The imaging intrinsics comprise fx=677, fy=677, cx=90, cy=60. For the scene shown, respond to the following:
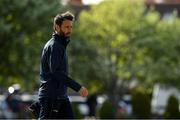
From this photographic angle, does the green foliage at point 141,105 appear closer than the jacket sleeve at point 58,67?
No

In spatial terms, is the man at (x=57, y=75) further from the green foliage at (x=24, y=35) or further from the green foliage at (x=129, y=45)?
the green foliage at (x=129, y=45)

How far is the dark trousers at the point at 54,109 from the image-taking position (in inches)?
321

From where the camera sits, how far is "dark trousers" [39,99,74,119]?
8.16 m

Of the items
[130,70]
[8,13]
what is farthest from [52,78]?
[130,70]

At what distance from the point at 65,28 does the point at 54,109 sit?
3.25 feet

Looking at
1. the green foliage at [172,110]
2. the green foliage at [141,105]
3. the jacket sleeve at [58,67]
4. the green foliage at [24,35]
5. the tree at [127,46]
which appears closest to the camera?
the jacket sleeve at [58,67]

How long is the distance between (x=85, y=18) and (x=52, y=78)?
3289 cm

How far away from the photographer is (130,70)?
4069cm

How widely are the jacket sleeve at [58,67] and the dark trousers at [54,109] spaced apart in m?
0.32

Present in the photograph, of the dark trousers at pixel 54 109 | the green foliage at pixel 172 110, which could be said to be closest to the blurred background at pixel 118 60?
the green foliage at pixel 172 110

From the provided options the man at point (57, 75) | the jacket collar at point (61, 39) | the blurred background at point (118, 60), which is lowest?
the man at point (57, 75)

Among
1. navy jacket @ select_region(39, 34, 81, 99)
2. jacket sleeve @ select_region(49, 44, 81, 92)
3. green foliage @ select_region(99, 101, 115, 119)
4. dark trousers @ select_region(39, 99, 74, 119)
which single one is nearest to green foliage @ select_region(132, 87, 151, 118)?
green foliage @ select_region(99, 101, 115, 119)

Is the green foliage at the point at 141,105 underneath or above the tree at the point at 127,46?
underneath

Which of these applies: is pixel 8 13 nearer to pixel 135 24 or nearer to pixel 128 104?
pixel 135 24
